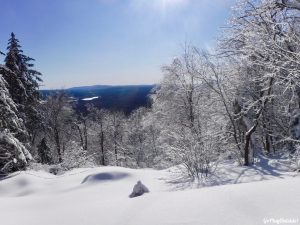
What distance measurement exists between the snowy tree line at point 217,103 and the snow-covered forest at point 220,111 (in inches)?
2.0

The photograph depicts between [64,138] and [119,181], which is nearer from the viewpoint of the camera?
[119,181]

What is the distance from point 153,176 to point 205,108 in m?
10.7

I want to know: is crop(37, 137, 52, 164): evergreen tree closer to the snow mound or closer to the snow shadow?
the snow shadow

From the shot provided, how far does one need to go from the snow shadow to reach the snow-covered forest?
0.06 meters

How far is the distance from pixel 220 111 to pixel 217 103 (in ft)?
2.18

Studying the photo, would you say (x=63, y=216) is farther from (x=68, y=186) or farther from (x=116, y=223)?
(x=68, y=186)

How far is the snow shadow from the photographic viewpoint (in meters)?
9.60

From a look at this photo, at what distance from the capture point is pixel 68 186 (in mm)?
9609

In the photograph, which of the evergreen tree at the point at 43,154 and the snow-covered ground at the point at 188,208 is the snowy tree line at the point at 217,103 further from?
the snow-covered ground at the point at 188,208

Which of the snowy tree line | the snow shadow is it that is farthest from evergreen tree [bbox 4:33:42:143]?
the snow shadow

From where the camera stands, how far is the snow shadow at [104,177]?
31.5 feet

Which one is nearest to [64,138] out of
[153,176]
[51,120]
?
[51,120]

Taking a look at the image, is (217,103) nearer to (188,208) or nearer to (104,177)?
(104,177)

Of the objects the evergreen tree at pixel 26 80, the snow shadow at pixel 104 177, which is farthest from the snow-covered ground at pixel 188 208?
the evergreen tree at pixel 26 80
